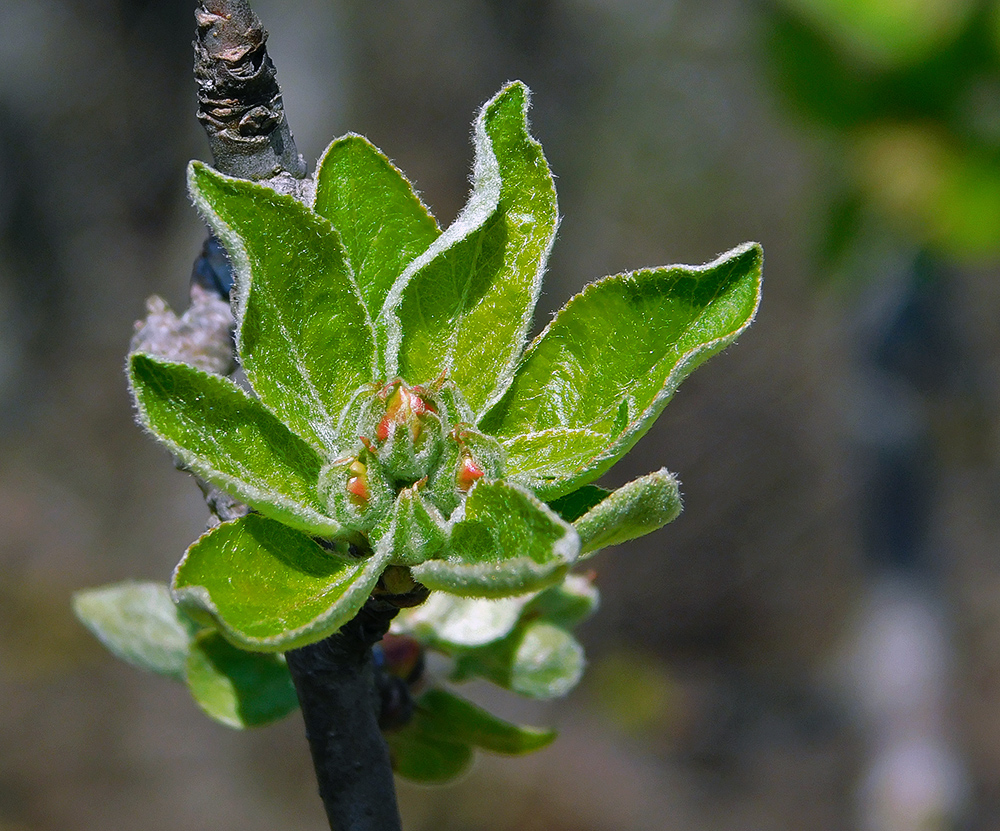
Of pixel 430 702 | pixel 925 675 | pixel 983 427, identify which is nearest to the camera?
pixel 430 702

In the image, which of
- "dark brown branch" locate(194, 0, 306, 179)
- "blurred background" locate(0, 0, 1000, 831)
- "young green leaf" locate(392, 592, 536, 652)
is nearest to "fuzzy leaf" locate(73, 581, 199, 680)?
"young green leaf" locate(392, 592, 536, 652)

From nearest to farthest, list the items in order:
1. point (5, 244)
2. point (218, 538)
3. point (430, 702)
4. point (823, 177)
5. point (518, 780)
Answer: point (218, 538) < point (430, 702) < point (823, 177) < point (518, 780) < point (5, 244)

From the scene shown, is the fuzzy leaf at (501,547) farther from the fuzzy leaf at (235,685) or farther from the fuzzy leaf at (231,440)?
the fuzzy leaf at (235,685)

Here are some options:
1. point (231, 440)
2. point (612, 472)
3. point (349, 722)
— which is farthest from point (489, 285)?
point (612, 472)

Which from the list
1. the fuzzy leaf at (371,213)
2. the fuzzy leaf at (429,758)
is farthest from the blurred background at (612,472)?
the fuzzy leaf at (371,213)

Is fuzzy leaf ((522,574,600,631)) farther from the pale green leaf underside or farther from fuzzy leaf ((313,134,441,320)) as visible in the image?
fuzzy leaf ((313,134,441,320))

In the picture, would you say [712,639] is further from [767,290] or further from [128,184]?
[128,184]

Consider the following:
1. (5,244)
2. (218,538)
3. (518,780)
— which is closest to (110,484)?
(5,244)
